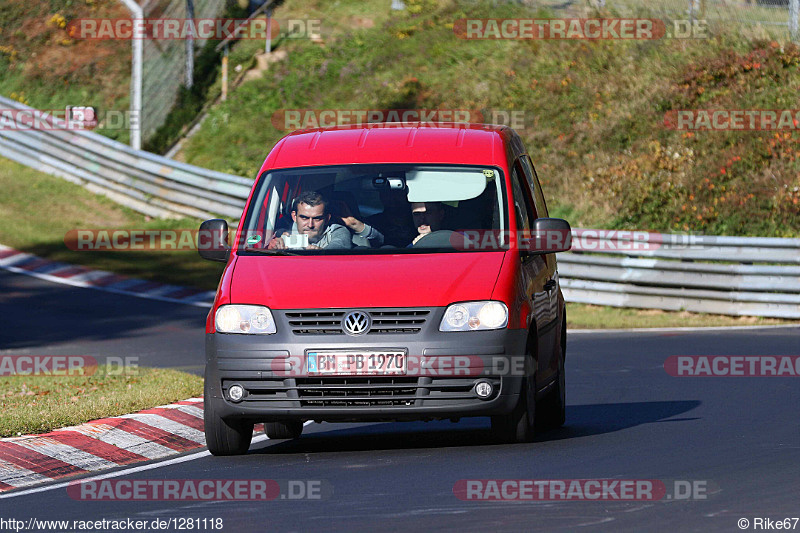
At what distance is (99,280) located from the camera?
2238 centimetres

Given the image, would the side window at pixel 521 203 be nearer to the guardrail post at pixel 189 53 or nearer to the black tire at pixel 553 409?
the black tire at pixel 553 409

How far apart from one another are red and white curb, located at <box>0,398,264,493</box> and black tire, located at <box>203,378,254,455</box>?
567 millimetres

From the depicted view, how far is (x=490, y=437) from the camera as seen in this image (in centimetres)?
1009

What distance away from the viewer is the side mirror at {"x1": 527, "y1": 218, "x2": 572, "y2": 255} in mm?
9773

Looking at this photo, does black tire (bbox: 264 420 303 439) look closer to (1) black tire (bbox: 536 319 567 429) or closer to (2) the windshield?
(2) the windshield

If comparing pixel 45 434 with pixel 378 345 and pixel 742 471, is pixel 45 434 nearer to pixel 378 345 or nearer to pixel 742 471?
pixel 378 345

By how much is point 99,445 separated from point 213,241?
61.0 inches

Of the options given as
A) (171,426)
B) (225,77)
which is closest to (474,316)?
(171,426)

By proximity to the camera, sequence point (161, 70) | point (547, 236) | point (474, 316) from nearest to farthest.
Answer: point (474, 316) → point (547, 236) → point (161, 70)

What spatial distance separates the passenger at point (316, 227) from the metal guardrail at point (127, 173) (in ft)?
50.3

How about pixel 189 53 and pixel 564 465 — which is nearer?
pixel 564 465

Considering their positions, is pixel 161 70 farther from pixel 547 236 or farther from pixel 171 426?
pixel 547 236

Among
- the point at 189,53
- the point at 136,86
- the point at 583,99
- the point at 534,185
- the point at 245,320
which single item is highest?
the point at 189,53

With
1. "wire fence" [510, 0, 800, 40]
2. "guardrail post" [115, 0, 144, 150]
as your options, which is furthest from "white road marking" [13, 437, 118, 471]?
"wire fence" [510, 0, 800, 40]
